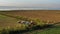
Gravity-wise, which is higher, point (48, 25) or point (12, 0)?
point (12, 0)

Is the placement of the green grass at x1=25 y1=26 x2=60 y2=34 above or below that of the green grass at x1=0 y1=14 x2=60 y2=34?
below

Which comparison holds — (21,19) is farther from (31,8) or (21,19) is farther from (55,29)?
(55,29)

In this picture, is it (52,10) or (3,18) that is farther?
(52,10)

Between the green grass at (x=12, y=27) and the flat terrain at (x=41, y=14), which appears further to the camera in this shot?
the flat terrain at (x=41, y=14)

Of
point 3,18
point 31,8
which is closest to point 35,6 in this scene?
point 31,8

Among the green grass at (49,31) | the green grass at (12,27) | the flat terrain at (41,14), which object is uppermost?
the flat terrain at (41,14)

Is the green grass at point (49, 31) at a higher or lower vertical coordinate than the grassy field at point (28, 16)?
lower

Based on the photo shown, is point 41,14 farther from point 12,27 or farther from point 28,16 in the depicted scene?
point 12,27

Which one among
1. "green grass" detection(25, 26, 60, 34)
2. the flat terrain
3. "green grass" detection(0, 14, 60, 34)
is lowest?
"green grass" detection(25, 26, 60, 34)
